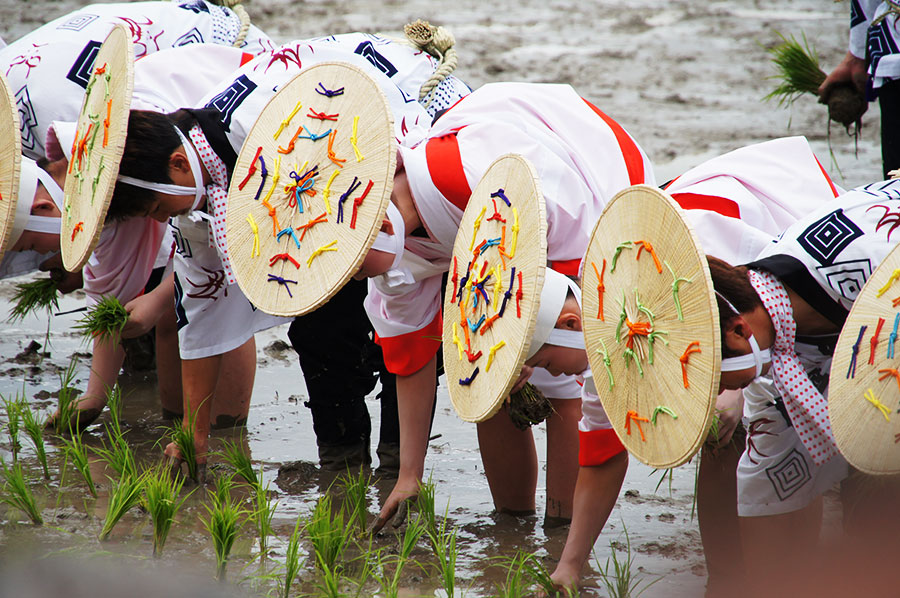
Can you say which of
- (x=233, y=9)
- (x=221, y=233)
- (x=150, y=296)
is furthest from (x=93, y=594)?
(x=233, y=9)

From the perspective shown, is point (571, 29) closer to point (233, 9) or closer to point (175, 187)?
point (233, 9)

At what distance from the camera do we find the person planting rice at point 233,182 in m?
3.27

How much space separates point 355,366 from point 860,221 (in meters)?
2.02

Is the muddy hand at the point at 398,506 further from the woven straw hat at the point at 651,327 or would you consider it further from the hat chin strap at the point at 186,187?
the hat chin strap at the point at 186,187

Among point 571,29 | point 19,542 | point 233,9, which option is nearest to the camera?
point 19,542

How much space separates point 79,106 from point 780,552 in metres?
3.04

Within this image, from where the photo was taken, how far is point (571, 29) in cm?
1066

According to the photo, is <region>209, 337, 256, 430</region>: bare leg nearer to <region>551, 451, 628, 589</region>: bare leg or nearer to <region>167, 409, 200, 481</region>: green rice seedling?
<region>167, 409, 200, 481</region>: green rice seedling

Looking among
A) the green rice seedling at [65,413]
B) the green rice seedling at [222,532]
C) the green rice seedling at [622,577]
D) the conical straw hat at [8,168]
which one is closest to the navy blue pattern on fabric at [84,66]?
the conical straw hat at [8,168]

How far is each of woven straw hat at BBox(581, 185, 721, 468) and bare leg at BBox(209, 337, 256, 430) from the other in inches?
80.8

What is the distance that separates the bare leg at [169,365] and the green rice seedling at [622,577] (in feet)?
6.61

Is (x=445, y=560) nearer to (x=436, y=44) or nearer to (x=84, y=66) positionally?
(x=436, y=44)

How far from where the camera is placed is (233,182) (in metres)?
3.20

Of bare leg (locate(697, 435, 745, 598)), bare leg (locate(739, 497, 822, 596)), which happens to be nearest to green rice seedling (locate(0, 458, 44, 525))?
bare leg (locate(697, 435, 745, 598))
